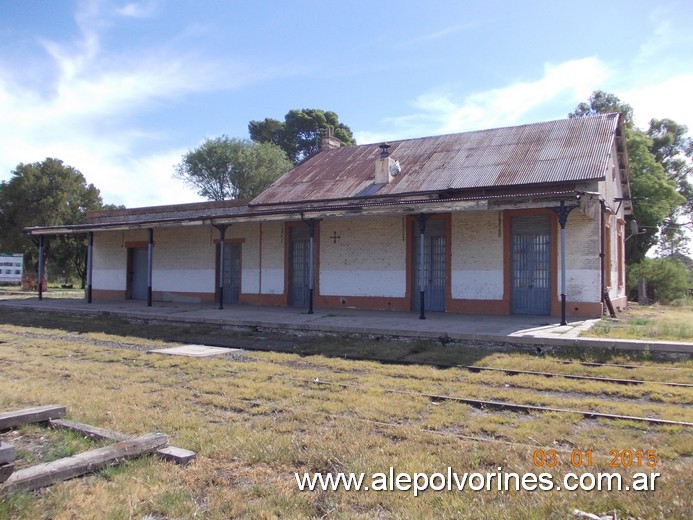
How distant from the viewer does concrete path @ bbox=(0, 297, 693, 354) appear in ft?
30.7

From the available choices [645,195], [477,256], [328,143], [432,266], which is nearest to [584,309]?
[477,256]

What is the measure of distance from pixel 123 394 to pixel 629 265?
988 inches

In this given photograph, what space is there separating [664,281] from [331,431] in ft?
72.3

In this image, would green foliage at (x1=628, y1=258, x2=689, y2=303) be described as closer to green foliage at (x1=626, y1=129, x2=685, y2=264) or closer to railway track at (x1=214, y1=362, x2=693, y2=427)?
green foliage at (x1=626, y1=129, x2=685, y2=264)

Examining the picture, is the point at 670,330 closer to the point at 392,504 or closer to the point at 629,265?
the point at 392,504

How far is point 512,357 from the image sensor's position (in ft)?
29.3

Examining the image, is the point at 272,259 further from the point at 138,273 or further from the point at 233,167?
the point at 233,167

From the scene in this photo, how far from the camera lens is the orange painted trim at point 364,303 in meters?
15.5

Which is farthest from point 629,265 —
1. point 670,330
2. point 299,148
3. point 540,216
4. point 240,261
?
point 299,148

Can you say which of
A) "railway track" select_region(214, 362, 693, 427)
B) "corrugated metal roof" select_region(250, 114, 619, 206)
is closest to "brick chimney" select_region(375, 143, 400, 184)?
"corrugated metal roof" select_region(250, 114, 619, 206)

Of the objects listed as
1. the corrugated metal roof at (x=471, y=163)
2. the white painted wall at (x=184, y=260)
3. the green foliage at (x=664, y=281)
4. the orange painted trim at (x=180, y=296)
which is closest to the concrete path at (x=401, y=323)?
the orange painted trim at (x=180, y=296)

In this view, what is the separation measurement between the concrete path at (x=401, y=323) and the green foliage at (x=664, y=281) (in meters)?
12.3

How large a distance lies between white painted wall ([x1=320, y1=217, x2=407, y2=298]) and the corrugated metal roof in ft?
3.26

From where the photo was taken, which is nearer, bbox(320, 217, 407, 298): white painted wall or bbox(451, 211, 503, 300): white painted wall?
bbox(451, 211, 503, 300): white painted wall
